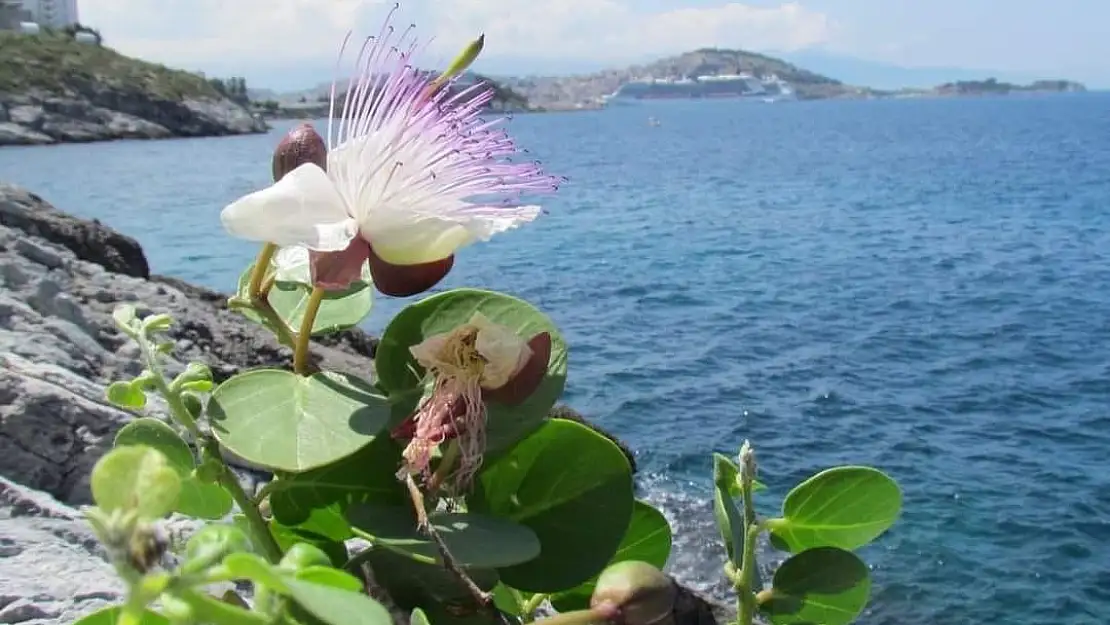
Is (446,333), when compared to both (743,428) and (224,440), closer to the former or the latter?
(224,440)

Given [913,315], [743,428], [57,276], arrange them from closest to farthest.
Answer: [57,276] → [743,428] → [913,315]

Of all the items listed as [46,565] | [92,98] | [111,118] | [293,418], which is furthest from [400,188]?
[92,98]

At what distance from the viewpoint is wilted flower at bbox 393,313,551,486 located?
610 millimetres

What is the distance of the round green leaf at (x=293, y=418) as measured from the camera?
0.56 metres

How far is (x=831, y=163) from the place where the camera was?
1829 inches

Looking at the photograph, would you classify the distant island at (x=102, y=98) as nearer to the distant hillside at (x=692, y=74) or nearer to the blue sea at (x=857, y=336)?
the blue sea at (x=857, y=336)

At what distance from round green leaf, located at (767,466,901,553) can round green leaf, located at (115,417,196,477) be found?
0.37 meters

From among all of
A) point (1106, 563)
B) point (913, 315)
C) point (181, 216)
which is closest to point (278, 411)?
point (1106, 563)

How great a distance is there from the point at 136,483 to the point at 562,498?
1.23 ft

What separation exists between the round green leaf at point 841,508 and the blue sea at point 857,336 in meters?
4.44

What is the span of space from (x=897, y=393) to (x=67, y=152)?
139 ft

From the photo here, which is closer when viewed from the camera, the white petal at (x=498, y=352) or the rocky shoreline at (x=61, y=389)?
the white petal at (x=498, y=352)

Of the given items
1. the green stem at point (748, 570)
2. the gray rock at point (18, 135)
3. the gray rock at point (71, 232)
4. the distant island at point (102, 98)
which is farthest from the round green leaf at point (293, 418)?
the gray rock at point (18, 135)

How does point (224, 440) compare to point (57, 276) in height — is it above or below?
above
